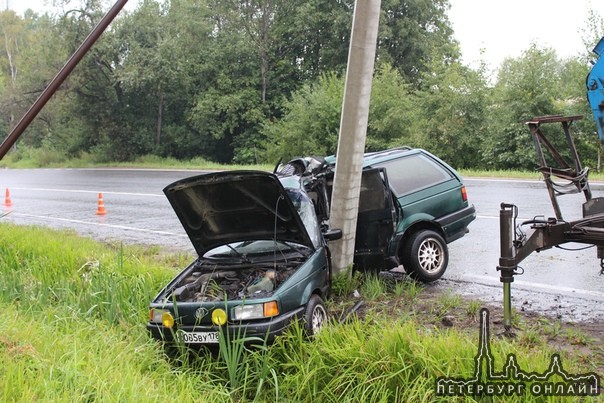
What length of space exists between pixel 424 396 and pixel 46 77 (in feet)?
144

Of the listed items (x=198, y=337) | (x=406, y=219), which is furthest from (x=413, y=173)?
(x=198, y=337)

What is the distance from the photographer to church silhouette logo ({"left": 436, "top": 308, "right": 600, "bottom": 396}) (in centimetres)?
411

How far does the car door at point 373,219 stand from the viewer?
7.76 metres

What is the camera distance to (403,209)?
25.8ft

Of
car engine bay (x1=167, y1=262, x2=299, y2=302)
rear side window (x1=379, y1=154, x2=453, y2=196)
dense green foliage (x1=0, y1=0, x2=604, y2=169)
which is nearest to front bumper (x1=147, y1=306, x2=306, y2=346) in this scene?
car engine bay (x1=167, y1=262, x2=299, y2=302)

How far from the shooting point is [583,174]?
605 centimetres

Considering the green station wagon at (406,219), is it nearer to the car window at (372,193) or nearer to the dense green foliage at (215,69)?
the car window at (372,193)

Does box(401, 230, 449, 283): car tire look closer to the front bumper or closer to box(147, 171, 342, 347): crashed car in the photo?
box(147, 171, 342, 347): crashed car

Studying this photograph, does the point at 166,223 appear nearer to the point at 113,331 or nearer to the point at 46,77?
the point at 113,331

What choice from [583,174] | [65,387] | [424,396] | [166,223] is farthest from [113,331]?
[166,223]

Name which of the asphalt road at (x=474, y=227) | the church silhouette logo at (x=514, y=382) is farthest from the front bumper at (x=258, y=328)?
the asphalt road at (x=474, y=227)

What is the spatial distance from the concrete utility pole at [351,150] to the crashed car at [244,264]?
2.24 feet

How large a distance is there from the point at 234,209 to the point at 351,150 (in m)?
1.86

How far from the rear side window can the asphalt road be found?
1290 millimetres
